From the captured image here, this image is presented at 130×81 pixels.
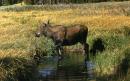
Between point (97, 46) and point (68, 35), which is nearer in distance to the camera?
point (68, 35)

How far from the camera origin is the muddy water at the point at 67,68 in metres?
16.5

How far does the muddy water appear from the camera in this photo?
16453 millimetres

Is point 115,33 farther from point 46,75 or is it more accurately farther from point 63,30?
point 46,75

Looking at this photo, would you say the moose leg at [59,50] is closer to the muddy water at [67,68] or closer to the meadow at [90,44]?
the muddy water at [67,68]

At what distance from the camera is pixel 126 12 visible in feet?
121

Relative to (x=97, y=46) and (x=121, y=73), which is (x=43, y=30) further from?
(x=121, y=73)

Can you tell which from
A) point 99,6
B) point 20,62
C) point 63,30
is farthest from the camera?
point 99,6

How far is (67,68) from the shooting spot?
18.8 m

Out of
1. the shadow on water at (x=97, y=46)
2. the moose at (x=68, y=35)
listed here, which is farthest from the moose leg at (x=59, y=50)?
the shadow on water at (x=97, y=46)

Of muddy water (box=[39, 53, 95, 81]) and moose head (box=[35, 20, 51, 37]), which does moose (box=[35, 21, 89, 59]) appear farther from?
muddy water (box=[39, 53, 95, 81])

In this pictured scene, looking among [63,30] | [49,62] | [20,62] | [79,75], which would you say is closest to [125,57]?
[79,75]

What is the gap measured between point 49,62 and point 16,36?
504cm

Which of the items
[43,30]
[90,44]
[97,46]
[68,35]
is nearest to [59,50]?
[68,35]

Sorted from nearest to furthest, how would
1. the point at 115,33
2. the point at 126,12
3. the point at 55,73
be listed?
1. the point at 55,73
2. the point at 115,33
3. the point at 126,12
